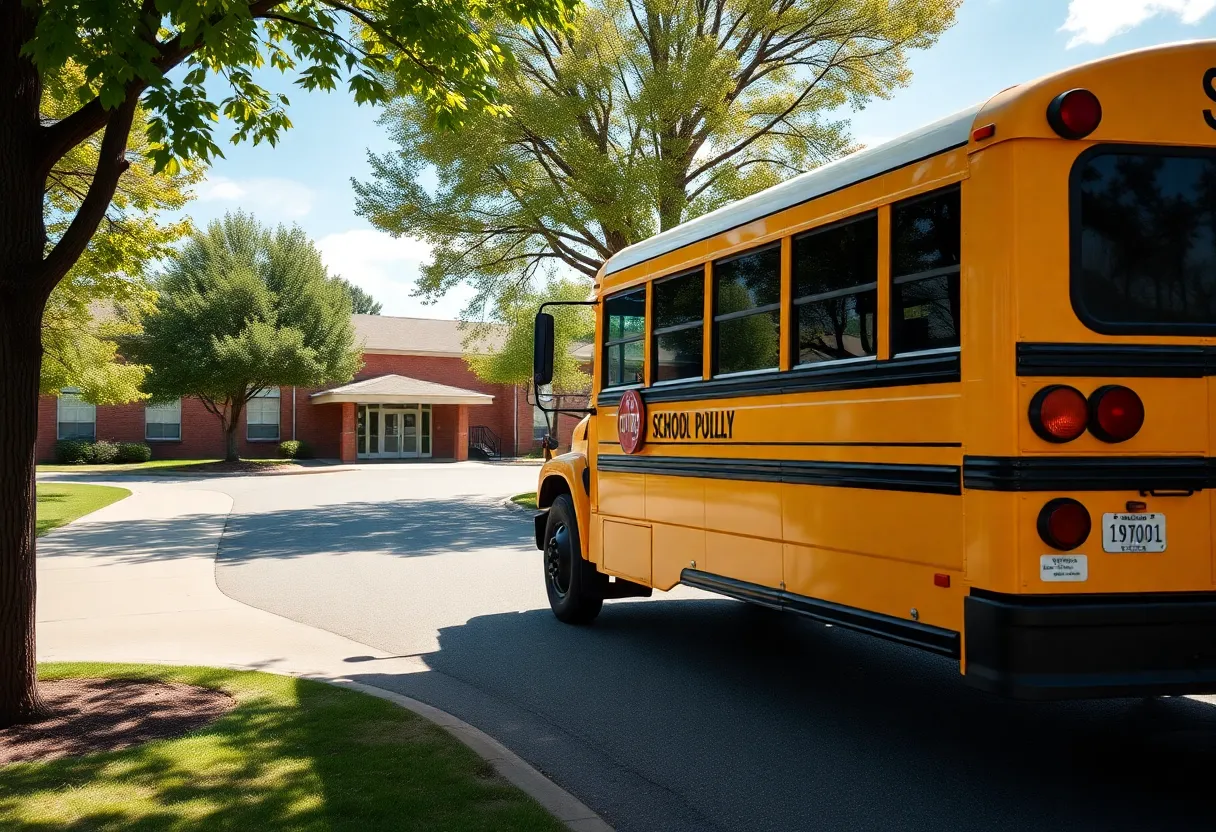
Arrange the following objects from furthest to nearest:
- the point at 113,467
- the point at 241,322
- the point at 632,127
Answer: the point at 113,467 → the point at 241,322 → the point at 632,127

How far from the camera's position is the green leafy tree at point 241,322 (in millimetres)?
36812

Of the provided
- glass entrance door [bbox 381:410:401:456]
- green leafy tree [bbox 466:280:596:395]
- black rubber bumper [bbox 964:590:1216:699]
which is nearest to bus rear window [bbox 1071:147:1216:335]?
black rubber bumper [bbox 964:590:1216:699]

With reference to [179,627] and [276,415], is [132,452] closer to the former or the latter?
[276,415]

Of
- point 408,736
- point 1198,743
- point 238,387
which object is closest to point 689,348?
point 408,736

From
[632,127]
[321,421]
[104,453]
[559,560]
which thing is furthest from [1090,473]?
[321,421]

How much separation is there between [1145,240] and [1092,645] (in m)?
1.64

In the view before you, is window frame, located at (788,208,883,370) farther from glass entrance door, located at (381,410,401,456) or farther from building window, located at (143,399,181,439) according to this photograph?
building window, located at (143,399,181,439)

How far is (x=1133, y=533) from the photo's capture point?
394cm

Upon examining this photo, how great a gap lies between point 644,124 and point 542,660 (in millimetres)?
14380

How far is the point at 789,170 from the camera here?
21984 mm

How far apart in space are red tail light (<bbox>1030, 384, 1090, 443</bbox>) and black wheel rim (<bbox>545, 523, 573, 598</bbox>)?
483 centimetres

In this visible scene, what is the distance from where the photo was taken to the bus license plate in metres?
3.91

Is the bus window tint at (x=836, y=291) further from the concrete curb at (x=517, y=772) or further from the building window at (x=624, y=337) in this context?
the concrete curb at (x=517, y=772)

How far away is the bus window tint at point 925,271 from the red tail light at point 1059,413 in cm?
48
